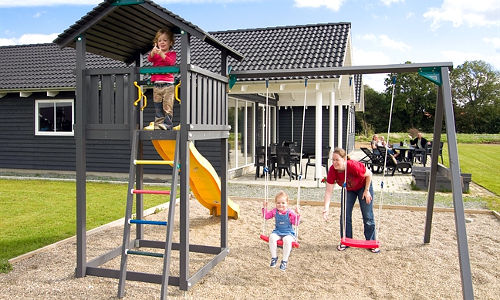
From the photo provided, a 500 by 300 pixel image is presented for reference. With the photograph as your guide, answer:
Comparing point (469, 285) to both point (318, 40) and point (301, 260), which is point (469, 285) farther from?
point (318, 40)

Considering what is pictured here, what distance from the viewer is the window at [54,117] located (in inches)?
524

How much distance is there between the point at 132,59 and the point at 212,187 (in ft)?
7.20

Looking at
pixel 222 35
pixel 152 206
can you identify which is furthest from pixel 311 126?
pixel 152 206

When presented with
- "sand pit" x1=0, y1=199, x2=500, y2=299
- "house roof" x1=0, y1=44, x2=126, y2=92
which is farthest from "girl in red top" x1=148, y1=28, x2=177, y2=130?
"house roof" x1=0, y1=44, x2=126, y2=92

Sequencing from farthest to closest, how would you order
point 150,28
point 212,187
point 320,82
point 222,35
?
point 222,35 < point 320,82 < point 212,187 < point 150,28

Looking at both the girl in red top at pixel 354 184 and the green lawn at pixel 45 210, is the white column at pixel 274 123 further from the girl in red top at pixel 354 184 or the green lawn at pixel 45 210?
the girl in red top at pixel 354 184

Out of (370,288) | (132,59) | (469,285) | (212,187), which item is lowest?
(370,288)

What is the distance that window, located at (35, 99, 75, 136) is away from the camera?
Answer: 13305 millimetres

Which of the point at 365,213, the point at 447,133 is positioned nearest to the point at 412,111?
the point at 365,213

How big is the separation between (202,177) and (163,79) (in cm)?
194

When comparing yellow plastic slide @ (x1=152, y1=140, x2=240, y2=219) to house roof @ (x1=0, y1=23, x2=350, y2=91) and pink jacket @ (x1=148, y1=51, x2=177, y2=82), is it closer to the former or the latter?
pink jacket @ (x1=148, y1=51, x2=177, y2=82)

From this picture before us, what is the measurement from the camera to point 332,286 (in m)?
4.36

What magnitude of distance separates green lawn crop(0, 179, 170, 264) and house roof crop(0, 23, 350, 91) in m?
3.61

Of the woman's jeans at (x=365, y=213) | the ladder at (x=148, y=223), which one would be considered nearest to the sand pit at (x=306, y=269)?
the ladder at (x=148, y=223)
